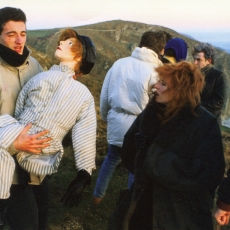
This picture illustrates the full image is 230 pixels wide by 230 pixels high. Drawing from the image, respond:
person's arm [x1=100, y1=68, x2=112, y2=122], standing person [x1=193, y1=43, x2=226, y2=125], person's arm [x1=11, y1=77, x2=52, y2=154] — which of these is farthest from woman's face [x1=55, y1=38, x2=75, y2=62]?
standing person [x1=193, y1=43, x2=226, y2=125]

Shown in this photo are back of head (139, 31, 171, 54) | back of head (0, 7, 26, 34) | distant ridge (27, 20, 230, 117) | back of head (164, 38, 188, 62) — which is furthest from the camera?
distant ridge (27, 20, 230, 117)

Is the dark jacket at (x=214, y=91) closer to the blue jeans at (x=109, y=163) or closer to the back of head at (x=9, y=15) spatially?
the blue jeans at (x=109, y=163)

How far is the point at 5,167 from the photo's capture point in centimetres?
236

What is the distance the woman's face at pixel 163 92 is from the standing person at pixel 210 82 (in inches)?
94.6

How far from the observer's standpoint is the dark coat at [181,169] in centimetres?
238

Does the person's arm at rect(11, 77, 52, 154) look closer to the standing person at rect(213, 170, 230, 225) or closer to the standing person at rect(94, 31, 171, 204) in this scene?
the standing person at rect(213, 170, 230, 225)

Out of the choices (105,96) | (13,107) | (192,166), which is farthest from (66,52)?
(105,96)

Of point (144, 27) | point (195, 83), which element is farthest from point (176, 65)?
point (144, 27)

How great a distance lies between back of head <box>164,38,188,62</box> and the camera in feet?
13.6

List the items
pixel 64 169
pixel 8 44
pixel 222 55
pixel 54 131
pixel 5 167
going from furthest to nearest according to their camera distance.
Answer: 1. pixel 222 55
2. pixel 64 169
3. pixel 8 44
4. pixel 54 131
5. pixel 5 167

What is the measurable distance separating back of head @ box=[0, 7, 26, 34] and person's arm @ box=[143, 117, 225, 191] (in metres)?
1.45

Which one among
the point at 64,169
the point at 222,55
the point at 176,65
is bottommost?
the point at 222,55

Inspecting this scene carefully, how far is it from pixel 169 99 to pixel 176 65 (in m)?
0.26

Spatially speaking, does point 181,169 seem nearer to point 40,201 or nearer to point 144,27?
point 40,201
